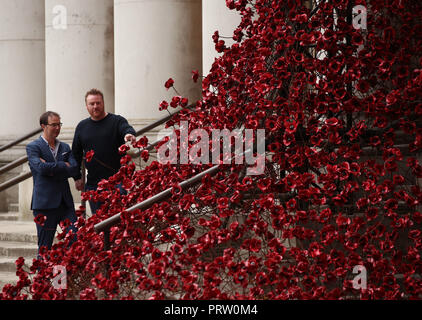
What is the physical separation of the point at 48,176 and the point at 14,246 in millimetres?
1741

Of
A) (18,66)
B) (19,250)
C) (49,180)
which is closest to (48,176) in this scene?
(49,180)

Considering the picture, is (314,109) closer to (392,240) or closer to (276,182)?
(276,182)

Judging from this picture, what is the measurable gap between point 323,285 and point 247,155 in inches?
46.7

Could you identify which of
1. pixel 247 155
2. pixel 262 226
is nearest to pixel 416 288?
pixel 262 226

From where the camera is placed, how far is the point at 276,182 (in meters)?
6.29

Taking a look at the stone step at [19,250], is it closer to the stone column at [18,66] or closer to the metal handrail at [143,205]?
the metal handrail at [143,205]

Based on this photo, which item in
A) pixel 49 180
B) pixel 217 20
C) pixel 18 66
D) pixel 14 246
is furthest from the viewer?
pixel 18 66

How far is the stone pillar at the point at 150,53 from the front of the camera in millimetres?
10680

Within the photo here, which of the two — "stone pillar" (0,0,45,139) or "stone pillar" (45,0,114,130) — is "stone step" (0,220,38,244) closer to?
"stone pillar" (45,0,114,130)

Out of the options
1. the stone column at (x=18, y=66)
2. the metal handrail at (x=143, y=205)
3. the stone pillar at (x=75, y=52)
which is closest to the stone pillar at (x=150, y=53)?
the stone pillar at (x=75, y=52)

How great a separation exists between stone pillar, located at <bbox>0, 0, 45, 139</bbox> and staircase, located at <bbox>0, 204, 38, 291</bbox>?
2.79 m

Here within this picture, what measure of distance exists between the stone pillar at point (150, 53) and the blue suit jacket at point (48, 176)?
2.72 m

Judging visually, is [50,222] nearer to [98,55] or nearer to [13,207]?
[98,55]

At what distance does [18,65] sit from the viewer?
13.5m
